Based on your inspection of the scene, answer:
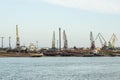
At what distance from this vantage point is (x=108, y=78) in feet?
259

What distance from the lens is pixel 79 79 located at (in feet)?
253

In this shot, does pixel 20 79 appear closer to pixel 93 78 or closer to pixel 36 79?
pixel 36 79

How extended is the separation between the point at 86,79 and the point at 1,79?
49.9 ft

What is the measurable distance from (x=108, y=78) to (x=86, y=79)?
4361 mm

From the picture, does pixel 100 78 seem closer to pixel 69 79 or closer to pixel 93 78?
pixel 93 78

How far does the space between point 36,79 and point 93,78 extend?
35.0 ft

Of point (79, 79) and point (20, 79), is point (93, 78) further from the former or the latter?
point (20, 79)

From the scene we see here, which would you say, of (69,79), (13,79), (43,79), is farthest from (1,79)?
(69,79)

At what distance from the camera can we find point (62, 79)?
77125 millimetres

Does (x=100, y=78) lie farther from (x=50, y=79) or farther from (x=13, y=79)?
(x=13, y=79)

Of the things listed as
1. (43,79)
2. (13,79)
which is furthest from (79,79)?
(13,79)

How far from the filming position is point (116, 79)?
75875 mm

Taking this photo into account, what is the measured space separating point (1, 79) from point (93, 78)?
16.8 meters

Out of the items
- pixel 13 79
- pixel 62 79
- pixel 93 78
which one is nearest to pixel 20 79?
pixel 13 79
